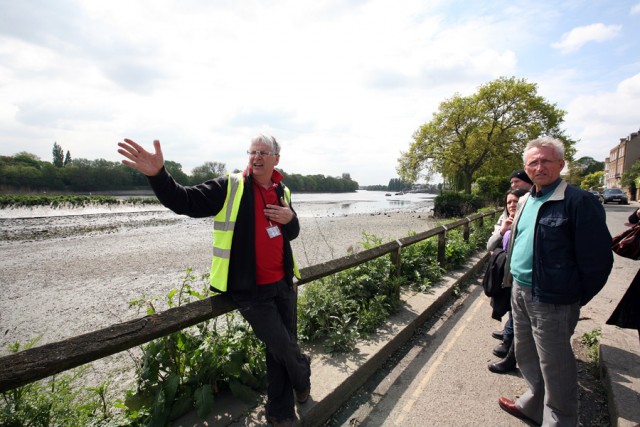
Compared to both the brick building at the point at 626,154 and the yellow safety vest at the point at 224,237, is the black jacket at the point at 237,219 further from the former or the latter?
the brick building at the point at 626,154

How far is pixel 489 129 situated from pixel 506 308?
30084mm

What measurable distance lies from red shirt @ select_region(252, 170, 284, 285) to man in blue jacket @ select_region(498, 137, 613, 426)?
1.91 m

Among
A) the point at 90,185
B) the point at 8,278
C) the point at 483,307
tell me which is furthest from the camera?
the point at 90,185

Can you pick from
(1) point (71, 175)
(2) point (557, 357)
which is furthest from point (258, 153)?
(1) point (71, 175)

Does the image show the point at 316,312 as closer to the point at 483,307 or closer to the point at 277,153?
the point at 277,153

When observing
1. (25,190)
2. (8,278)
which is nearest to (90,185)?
(25,190)

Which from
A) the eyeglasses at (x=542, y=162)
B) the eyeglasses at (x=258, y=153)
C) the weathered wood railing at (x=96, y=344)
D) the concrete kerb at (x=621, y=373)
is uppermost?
the eyeglasses at (x=258, y=153)

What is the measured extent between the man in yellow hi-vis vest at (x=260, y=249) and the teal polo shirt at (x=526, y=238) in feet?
5.96

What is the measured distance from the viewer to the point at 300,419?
2.31 m

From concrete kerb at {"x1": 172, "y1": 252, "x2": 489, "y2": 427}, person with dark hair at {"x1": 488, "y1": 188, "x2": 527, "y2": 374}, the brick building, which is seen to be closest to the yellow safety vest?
concrete kerb at {"x1": 172, "y1": 252, "x2": 489, "y2": 427}

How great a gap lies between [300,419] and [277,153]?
6.76ft

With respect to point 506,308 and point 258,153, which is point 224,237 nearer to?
point 258,153

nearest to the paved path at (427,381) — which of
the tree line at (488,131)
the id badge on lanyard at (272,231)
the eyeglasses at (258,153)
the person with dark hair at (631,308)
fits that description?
the person with dark hair at (631,308)

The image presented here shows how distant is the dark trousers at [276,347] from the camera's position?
216 centimetres
